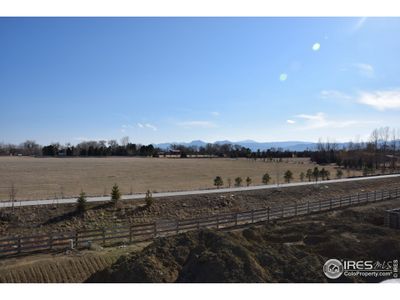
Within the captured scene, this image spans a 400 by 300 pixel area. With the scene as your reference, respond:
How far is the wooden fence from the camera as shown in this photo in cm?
1451

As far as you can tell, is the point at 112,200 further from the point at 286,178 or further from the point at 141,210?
the point at 286,178

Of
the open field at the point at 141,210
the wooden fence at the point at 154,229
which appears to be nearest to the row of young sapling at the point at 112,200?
the open field at the point at 141,210

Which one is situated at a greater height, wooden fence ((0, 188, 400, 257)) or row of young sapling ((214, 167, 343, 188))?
row of young sapling ((214, 167, 343, 188))

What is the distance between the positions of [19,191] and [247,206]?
66.8 ft

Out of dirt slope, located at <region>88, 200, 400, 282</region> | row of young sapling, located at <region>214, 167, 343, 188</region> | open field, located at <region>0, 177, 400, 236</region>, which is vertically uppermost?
row of young sapling, located at <region>214, 167, 343, 188</region>

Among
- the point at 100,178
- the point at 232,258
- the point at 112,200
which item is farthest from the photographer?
the point at 100,178

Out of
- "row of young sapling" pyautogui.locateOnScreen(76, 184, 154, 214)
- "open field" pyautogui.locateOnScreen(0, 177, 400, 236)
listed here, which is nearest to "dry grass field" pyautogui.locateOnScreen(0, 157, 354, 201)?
"row of young sapling" pyautogui.locateOnScreen(76, 184, 154, 214)

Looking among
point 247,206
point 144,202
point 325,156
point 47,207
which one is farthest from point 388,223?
point 325,156

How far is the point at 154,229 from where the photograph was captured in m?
16.7

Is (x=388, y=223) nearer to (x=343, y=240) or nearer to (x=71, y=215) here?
(x=343, y=240)

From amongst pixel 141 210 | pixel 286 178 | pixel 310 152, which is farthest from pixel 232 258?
pixel 310 152

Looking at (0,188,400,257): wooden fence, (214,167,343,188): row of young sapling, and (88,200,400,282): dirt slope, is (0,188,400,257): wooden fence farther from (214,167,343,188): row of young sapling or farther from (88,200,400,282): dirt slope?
(214,167,343,188): row of young sapling

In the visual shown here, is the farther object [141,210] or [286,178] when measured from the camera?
[286,178]

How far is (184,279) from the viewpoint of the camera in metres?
9.80
